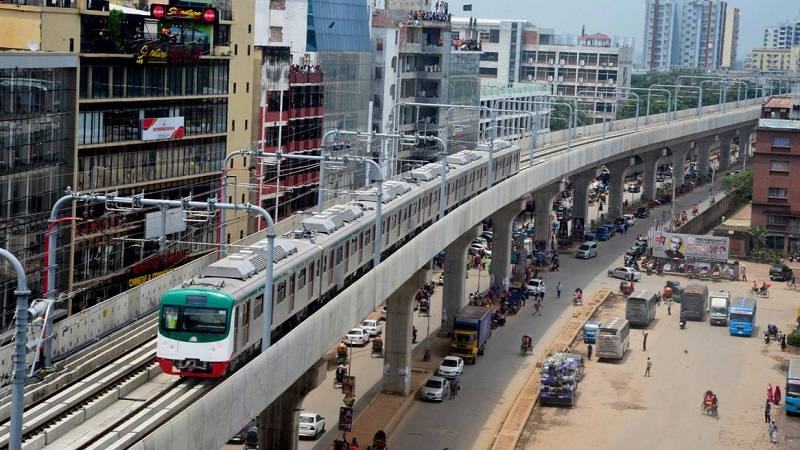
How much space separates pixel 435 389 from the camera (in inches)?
2160

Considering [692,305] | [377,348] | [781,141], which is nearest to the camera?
[377,348]

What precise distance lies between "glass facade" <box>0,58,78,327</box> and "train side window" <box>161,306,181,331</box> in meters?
13.5

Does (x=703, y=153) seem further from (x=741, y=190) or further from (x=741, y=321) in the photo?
(x=741, y=321)

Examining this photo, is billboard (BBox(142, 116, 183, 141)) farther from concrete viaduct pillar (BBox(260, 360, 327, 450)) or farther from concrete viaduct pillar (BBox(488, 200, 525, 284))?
concrete viaduct pillar (BBox(488, 200, 525, 284))

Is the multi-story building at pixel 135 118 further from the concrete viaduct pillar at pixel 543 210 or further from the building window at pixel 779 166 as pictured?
the building window at pixel 779 166

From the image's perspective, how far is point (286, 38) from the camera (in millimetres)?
79625

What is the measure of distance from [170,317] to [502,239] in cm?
4895

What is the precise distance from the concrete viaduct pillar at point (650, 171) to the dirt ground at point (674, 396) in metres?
43.6

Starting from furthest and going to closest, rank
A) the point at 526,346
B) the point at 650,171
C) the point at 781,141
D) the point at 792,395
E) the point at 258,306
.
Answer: the point at 650,171 < the point at 781,141 < the point at 526,346 < the point at 792,395 < the point at 258,306

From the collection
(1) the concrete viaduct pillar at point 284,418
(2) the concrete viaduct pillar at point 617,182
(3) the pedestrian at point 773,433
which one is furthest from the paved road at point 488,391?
(2) the concrete viaduct pillar at point 617,182

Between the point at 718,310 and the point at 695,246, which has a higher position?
the point at 695,246

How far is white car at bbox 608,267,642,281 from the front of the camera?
8412 cm

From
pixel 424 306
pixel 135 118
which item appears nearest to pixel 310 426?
pixel 135 118

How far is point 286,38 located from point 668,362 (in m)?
30.3
